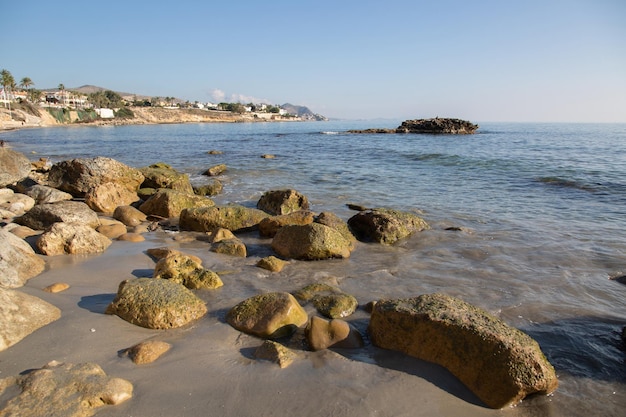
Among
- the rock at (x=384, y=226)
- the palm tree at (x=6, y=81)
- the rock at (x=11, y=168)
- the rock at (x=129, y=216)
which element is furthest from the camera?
the palm tree at (x=6, y=81)

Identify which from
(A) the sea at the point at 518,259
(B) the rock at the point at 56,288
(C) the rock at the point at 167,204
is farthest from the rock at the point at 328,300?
(C) the rock at the point at 167,204

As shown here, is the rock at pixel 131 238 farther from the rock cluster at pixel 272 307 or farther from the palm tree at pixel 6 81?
the palm tree at pixel 6 81

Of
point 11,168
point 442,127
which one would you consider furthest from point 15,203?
point 442,127

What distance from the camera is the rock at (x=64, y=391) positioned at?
101 inches

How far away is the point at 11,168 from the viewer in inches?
410

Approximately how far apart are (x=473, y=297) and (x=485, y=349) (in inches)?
74.1

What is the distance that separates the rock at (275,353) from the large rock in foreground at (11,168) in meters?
10.4

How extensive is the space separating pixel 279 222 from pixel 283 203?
6.39 feet

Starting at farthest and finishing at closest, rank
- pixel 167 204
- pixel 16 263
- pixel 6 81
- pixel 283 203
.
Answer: pixel 6 81
pixel 283 203
pixel 167 204
pixel 16 263

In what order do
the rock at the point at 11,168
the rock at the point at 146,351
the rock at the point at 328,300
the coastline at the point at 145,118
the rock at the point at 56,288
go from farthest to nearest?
the coastline at the point at 145,118, the rock at the point at 11,168, the rock at the point at 56,288, the rock at the point at 328,300, the rock at the point at 146,351

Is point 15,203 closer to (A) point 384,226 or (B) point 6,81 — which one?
(A) point 384,226

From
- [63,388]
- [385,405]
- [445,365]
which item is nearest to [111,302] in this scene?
[63,388]

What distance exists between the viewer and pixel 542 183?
46.3 feet

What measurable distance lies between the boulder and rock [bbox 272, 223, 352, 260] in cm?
290
